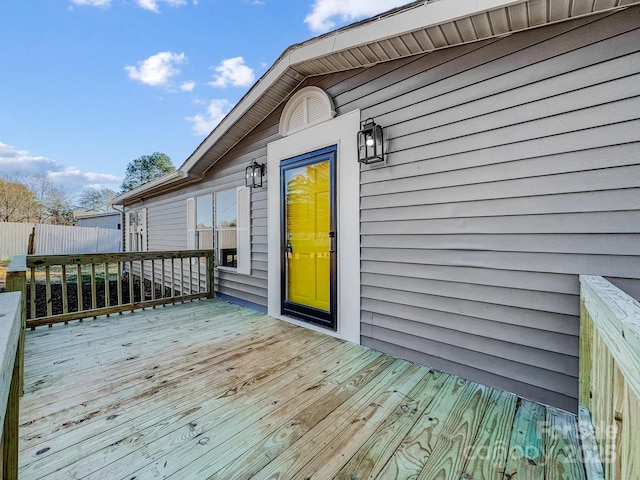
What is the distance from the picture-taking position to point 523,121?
203cm

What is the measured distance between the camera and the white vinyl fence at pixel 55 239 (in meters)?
12.5

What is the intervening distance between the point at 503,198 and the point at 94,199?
103ft

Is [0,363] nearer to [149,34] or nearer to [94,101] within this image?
[149,34]

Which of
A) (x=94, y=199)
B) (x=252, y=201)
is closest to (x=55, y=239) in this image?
(x=94, y=199)

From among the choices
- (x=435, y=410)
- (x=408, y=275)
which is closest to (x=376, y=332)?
(x=408, y=275)

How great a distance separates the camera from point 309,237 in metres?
3.55

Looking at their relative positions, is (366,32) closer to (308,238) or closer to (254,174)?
(308,238)

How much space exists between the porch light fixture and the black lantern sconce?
1.81 metres

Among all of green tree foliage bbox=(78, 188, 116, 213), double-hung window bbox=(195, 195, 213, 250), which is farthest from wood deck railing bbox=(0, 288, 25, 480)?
green tree foliage bbox=(78, 188, 116, 213)

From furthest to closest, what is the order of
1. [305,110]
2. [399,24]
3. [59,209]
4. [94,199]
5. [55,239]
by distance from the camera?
[94,199] → [59,209] → [55,239] → [305,110] → [399,24]

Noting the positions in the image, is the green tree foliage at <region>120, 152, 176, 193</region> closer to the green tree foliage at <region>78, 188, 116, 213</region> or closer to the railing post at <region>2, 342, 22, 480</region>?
the green tree foliage at <region>78, 188, 116, 213</region>

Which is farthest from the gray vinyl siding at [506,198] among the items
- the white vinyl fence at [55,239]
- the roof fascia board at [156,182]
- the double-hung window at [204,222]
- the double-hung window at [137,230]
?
the white vinyl fence at [55,239]

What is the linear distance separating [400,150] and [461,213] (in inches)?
32.5

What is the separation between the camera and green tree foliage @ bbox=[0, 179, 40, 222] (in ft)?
51.1
